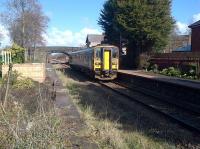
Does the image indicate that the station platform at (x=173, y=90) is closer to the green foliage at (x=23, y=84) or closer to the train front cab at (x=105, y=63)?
the train front cab at (x=105, y=63)

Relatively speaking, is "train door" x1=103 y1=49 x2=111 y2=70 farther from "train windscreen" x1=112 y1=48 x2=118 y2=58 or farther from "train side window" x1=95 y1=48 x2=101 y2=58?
"train side window" x1=95 y1=48 x2=101 y2=58

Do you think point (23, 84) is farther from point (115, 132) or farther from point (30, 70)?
point (115, 132)

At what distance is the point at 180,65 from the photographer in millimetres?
36281

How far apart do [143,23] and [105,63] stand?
1149cm

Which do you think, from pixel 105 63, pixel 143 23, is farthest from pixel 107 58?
pixel 143 23

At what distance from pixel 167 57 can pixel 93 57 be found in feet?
35.1

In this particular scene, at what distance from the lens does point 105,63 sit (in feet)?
111

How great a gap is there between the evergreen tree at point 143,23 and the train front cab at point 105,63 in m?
10.5

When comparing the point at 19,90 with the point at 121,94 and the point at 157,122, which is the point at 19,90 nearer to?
the point at 157,122

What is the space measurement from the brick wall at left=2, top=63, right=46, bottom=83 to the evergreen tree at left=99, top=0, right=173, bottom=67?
75.5 ft

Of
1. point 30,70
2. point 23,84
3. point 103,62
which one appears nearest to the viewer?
point 23,84

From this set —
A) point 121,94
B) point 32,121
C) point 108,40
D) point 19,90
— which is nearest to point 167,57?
point 108,40

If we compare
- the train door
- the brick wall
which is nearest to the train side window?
the train door

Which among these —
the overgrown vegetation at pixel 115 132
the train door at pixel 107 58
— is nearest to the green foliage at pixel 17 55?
the train door at pixel 107 58
